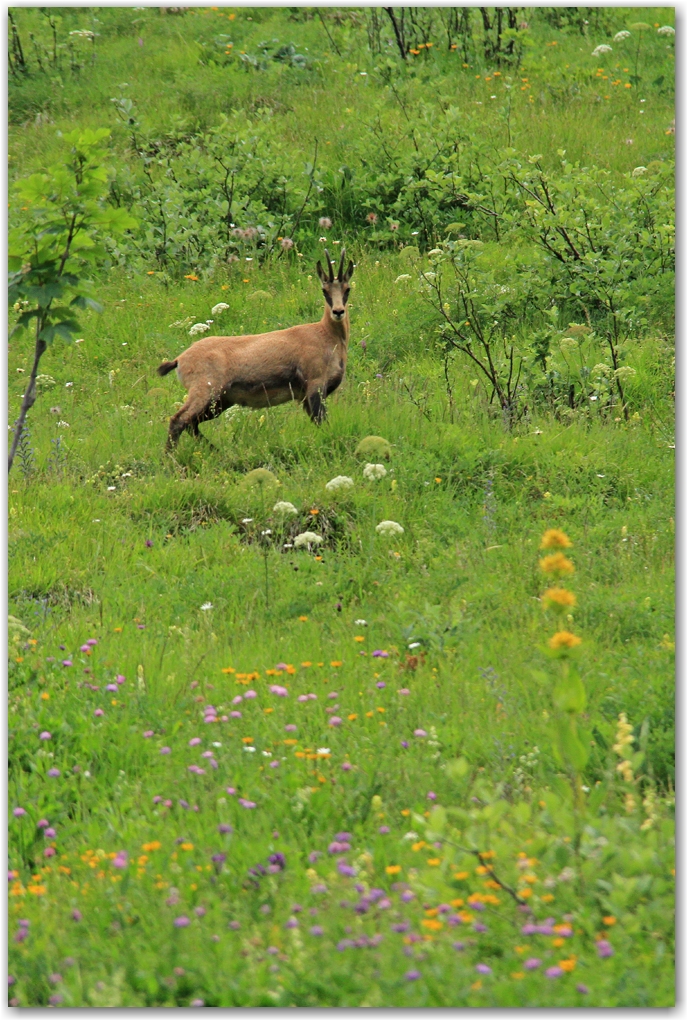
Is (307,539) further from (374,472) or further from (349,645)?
(349,645)

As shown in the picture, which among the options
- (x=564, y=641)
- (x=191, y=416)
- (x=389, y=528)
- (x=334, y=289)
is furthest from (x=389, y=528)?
(x=564, y=641)

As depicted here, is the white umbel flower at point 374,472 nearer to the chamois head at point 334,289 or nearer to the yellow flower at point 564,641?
the chamois head at point 334,289

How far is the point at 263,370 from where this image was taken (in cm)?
832

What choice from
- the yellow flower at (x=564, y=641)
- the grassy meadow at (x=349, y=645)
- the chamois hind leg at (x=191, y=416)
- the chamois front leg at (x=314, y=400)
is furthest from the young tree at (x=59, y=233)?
the chamois front leg at (x=314, y=400)

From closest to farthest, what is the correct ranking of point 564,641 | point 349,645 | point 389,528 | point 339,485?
point 564,641 → point 349,645 → point 389,528 → point 339,485

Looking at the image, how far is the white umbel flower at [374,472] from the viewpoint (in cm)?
700

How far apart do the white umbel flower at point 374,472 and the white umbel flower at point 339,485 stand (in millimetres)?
131

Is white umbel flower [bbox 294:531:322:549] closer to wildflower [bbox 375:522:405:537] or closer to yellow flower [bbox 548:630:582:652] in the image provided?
wildflower [bbox 375:522:405:537]

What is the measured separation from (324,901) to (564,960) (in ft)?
2.50

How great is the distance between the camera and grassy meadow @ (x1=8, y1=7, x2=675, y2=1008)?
3.10 meters

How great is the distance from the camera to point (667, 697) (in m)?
4.32

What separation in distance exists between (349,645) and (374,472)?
2073 millimetres

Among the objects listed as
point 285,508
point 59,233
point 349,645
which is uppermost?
point 59,233

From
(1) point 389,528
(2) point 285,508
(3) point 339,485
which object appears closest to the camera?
(1) point 389,528
